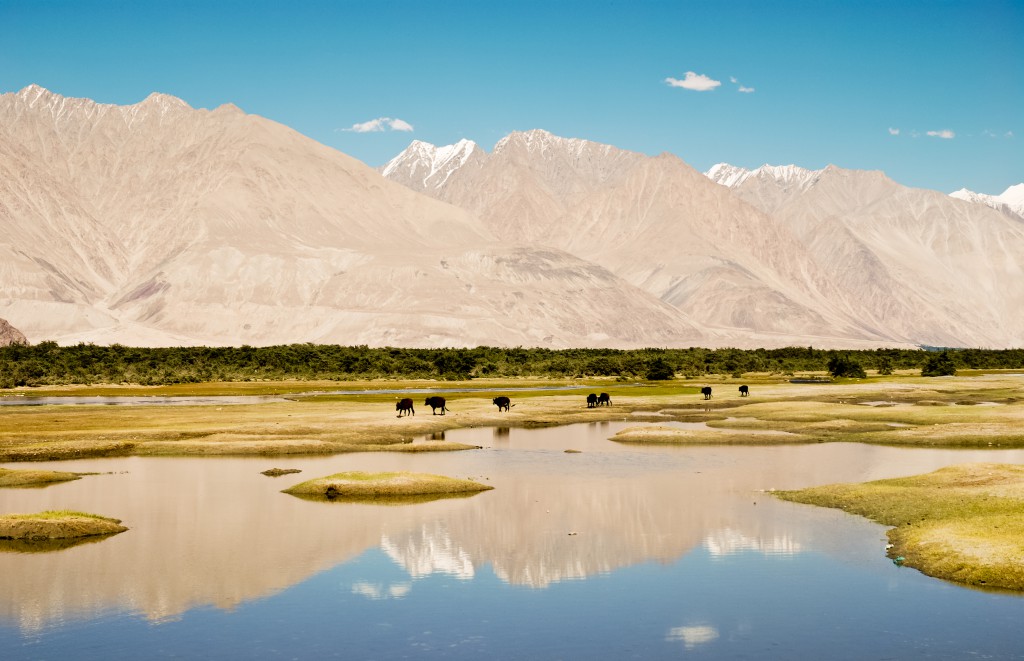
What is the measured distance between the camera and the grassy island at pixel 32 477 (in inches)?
1535

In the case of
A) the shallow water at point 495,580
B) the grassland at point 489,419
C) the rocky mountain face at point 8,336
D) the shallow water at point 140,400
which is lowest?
the shallow water at point 495,580

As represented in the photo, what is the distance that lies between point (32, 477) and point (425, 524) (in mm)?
18171

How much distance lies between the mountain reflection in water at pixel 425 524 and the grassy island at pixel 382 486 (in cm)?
116

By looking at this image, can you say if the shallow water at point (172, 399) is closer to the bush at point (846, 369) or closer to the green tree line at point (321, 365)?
the green tree line at point (321, 365)

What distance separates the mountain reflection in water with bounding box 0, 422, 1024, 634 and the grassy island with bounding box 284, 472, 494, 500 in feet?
3.82

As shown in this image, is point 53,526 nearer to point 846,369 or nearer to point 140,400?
point 140,400

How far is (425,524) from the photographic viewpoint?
31000 mm

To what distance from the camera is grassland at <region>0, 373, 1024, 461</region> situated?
50.4 meters

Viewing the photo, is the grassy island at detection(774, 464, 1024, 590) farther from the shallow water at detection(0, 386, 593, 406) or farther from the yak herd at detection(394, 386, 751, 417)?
the shallow water at detection(0, 386, 593, 406)

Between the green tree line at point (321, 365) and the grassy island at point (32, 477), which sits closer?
the grassy island at point (32, 477)

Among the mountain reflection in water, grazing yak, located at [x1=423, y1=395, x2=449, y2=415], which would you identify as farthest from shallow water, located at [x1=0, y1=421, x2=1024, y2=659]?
grazing yak, located at [x1=423, y1=395, x2=449, y2=415]

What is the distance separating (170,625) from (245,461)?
25.9 m

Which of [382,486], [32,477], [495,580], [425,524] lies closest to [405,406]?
[32,477]

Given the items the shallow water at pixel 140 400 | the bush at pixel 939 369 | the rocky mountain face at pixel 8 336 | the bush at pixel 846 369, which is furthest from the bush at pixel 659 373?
the rocky mountain face at pixel 8 336
